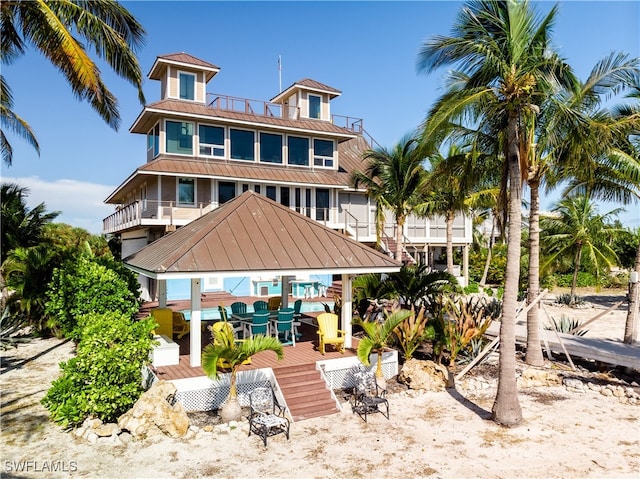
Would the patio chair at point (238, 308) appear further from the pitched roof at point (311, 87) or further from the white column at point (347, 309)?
the pitched roof at point (311, 87)

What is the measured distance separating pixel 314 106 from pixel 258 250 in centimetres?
2049

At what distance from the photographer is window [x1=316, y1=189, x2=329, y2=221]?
2912 cm

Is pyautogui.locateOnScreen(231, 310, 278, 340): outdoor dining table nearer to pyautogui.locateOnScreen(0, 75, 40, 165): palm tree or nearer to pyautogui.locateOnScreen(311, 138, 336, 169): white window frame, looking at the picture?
pyautogui.locateOnScreen(0, 75, 40, 165): palm tree

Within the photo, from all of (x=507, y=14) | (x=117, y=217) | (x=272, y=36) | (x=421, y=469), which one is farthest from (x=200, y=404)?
(x=117, y=217)

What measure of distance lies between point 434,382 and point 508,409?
2.63m

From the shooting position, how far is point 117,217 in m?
30.1

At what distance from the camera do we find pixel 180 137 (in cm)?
2534

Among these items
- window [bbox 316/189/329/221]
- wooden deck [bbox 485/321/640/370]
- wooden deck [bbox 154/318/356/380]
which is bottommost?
wooden deck [bbox 485/321/640/370]

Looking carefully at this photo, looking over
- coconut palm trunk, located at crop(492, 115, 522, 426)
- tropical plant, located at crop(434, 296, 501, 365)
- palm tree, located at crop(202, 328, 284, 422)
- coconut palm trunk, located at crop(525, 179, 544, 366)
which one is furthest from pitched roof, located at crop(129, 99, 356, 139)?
coconut palm trunk, located at crop(492, 115, 522, 426)

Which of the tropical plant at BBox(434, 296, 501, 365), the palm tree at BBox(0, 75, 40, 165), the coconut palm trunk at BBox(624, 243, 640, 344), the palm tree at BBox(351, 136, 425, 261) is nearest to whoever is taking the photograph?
the tropical plant at BBox(434, 296, 501, 365)

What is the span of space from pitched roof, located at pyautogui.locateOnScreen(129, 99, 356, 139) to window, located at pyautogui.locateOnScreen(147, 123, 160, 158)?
1.37ft

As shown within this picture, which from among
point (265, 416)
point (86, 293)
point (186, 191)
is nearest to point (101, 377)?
point (265, 416)

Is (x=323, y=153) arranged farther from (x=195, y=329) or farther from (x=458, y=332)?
(x=195, y=329)

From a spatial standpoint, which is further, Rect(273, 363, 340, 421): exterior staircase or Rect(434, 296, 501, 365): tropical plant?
Rect(434, 296, 501, 365): tropical plant
